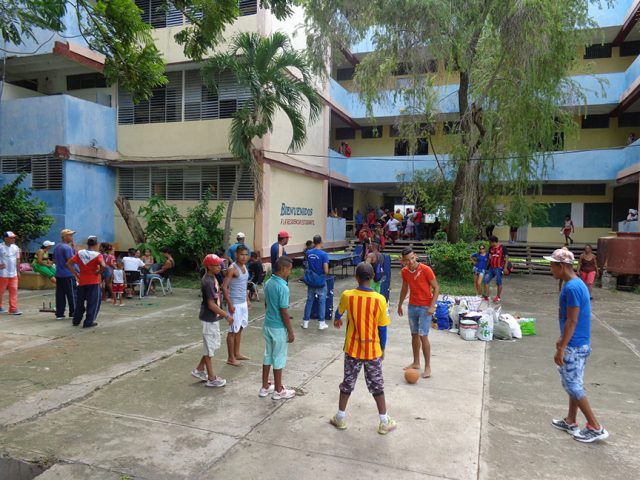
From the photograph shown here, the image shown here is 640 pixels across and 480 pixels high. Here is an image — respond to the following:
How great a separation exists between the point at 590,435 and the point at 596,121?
2223 centimetres

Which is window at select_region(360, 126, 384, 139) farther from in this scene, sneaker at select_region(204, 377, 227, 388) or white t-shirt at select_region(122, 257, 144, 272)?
sneaker at select_region(204, 377, 227, 388)

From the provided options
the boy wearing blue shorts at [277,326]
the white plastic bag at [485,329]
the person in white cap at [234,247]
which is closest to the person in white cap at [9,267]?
the person in white cap at [234,247]

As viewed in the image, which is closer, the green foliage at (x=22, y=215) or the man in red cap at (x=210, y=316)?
the man in red cap at (x=210, y=316)

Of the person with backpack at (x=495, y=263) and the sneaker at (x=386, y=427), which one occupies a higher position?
the person with backpack at (x=495, y=263)

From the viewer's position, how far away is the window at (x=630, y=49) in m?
21.0

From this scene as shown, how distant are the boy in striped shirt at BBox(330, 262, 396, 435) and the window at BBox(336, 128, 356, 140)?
73.3 ft

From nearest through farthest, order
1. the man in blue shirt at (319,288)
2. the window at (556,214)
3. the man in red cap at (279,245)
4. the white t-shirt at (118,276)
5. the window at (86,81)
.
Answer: the man in blue shirt at (319,288) → the man in red cap at (279,245) → the white t-shirt at (118,276) → the window at (86,81) → the window at (556,214)

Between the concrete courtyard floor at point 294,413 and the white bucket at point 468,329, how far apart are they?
0.24 metres

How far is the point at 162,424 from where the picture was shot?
431 centimetres

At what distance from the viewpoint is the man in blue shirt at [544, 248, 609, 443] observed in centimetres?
408

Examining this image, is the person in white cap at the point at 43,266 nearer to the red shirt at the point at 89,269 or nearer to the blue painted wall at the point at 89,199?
the blue painted wall at the point at 89,199

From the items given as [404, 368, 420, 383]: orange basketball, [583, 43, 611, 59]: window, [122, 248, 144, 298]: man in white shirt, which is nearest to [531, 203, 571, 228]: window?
[583, 43, 611, 59]: window

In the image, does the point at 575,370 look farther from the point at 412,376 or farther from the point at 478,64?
the point at 478,64

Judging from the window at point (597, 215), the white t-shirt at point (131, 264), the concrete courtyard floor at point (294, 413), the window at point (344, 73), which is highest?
the window at point (344, 73)
